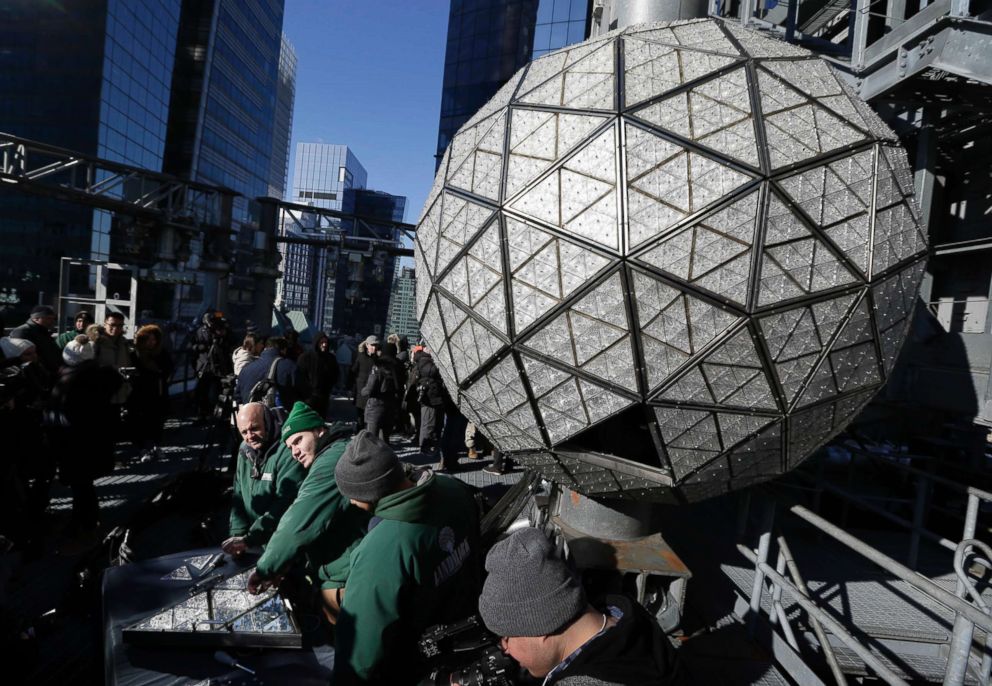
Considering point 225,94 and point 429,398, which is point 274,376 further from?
point 225,94

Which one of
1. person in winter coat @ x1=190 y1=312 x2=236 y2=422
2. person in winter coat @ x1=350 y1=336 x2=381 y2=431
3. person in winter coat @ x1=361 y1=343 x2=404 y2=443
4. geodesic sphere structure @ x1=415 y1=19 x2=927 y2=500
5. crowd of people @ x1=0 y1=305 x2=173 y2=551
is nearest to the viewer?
geodesic sphere structure @ x1=415 y1=19 x2=927 y2=500

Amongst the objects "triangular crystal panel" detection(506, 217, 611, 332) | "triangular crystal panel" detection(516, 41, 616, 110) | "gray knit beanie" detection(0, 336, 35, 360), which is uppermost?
"triangular crystal panel" detection(516, 41, 616, 110)

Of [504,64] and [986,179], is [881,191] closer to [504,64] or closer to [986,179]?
[986,179]

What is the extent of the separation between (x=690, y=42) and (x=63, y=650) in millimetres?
4877

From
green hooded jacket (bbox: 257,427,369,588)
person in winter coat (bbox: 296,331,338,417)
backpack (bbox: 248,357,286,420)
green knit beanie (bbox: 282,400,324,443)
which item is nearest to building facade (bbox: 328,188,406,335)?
person in winter coat (bbox: 296,331,338,417)

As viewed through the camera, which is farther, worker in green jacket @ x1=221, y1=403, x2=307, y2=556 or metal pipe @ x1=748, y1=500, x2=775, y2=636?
worker in green jacket @ x1=221, y1=403, x2=307, y2=556

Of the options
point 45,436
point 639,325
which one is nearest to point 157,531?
point 45,436

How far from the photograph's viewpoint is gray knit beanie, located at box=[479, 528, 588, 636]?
1.76 meters

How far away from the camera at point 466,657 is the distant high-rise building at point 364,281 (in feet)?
57.4

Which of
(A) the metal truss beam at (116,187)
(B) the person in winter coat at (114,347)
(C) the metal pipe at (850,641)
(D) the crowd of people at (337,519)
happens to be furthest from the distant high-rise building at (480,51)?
(C) the metal pipe at (850,641)

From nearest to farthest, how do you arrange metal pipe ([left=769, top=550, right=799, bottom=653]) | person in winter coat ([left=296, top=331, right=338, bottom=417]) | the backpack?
1. metal pipe ([left=769, top=550, right=799, bottom=653])
2. the backpack
3. person in winter coat ([left=296, top=331, right=338, bottom=417])

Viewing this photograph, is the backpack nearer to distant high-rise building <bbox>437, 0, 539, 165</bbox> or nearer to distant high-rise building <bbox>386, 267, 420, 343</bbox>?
distant high-rise building <bbox>386, 267, 420, 343</bbox>

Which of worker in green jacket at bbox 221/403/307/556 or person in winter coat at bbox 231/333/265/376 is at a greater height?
person in winter coat at bbox 231/333/265/376

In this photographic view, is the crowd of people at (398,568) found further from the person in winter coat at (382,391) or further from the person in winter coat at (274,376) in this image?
the person in winter coat at (382,391)
